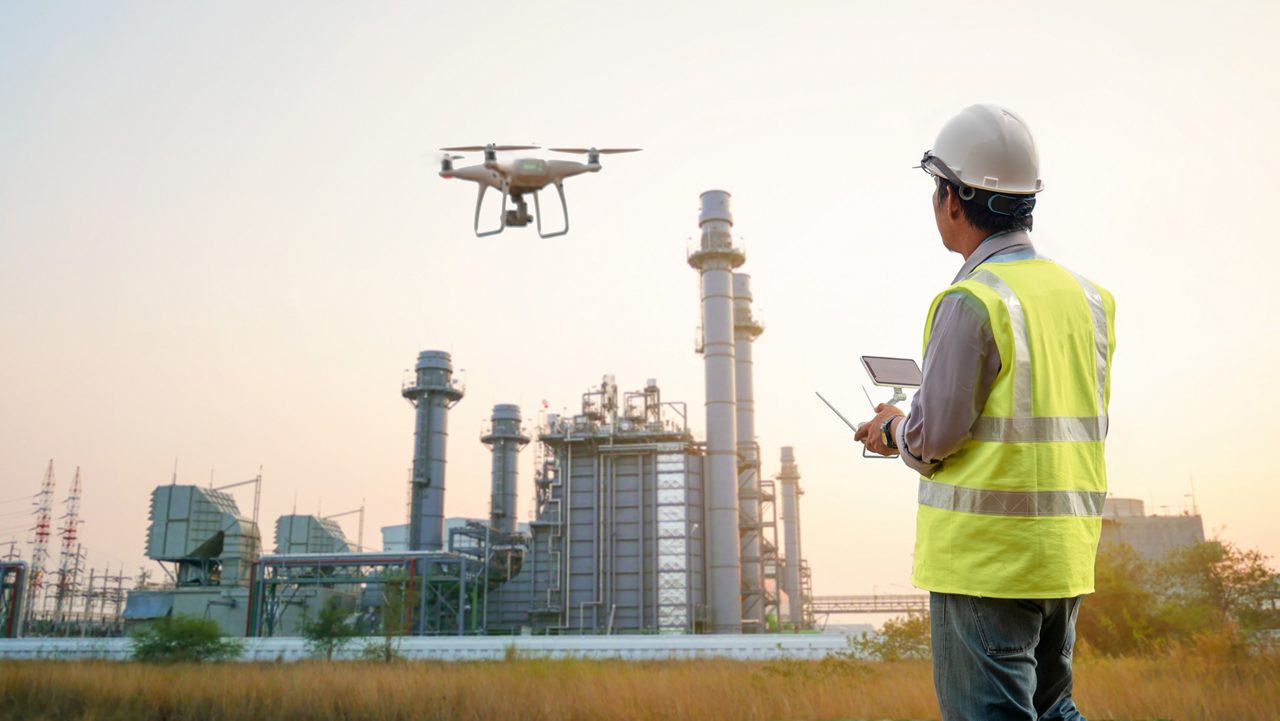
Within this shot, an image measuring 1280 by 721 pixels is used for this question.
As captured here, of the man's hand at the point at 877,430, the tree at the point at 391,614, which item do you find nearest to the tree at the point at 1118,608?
the tree at the point at 391,614

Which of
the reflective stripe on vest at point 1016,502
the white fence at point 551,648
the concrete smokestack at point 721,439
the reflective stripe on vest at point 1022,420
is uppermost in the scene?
the concrete smokestack at point 721,439

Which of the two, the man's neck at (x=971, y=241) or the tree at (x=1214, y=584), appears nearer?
the man's neck at (x=971, y=241)

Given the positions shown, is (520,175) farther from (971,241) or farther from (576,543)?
(576,543)

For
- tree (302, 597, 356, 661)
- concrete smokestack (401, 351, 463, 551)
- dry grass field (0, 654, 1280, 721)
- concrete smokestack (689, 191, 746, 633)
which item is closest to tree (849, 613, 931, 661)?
dry grass field (0, 654, 1280, 721)

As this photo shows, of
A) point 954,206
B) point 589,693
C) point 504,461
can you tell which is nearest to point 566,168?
point 589,693


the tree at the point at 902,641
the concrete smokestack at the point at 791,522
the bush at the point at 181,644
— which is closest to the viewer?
the tree at the point at 902,641

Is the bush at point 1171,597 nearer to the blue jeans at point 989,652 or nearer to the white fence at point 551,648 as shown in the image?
the white fence at point 551,648
